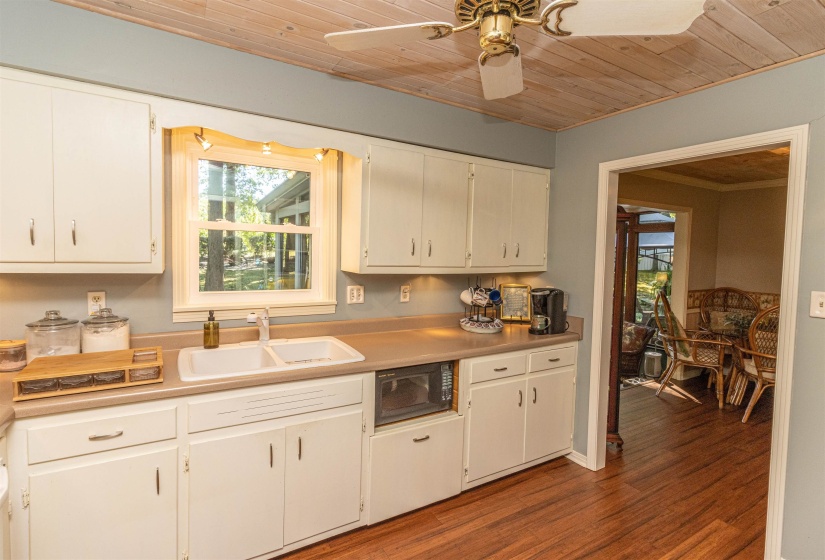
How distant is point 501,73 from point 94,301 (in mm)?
2138

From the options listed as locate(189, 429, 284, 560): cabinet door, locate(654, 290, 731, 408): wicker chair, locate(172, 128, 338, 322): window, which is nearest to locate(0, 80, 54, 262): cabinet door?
locate(172, 128, 338, 322): window

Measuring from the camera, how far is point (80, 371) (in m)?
1.56

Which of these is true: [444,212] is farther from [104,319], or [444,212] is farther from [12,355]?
[12,355]

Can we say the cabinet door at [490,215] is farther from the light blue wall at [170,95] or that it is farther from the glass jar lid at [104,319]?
Result: the glass jar lid at [104,319]

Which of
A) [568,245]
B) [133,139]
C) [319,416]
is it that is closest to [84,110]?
[133,139]

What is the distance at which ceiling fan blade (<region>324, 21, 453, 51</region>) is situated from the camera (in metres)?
1.27

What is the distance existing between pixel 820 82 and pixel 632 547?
2.42 m

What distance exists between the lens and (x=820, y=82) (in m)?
1.90

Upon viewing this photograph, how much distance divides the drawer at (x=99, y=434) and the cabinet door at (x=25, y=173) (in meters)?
0.71

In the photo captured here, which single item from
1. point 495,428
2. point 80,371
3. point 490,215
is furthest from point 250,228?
point 495,428

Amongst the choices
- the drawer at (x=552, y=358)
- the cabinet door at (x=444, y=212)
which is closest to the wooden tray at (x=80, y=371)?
the cabinet door at (x=444, y=212)

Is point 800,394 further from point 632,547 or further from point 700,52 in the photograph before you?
point 700,52

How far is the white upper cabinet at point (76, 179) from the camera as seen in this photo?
1.65 m

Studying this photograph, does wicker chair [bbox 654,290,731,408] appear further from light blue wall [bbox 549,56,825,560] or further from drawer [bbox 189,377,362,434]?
drawer [bbox 189,377,362,434]
